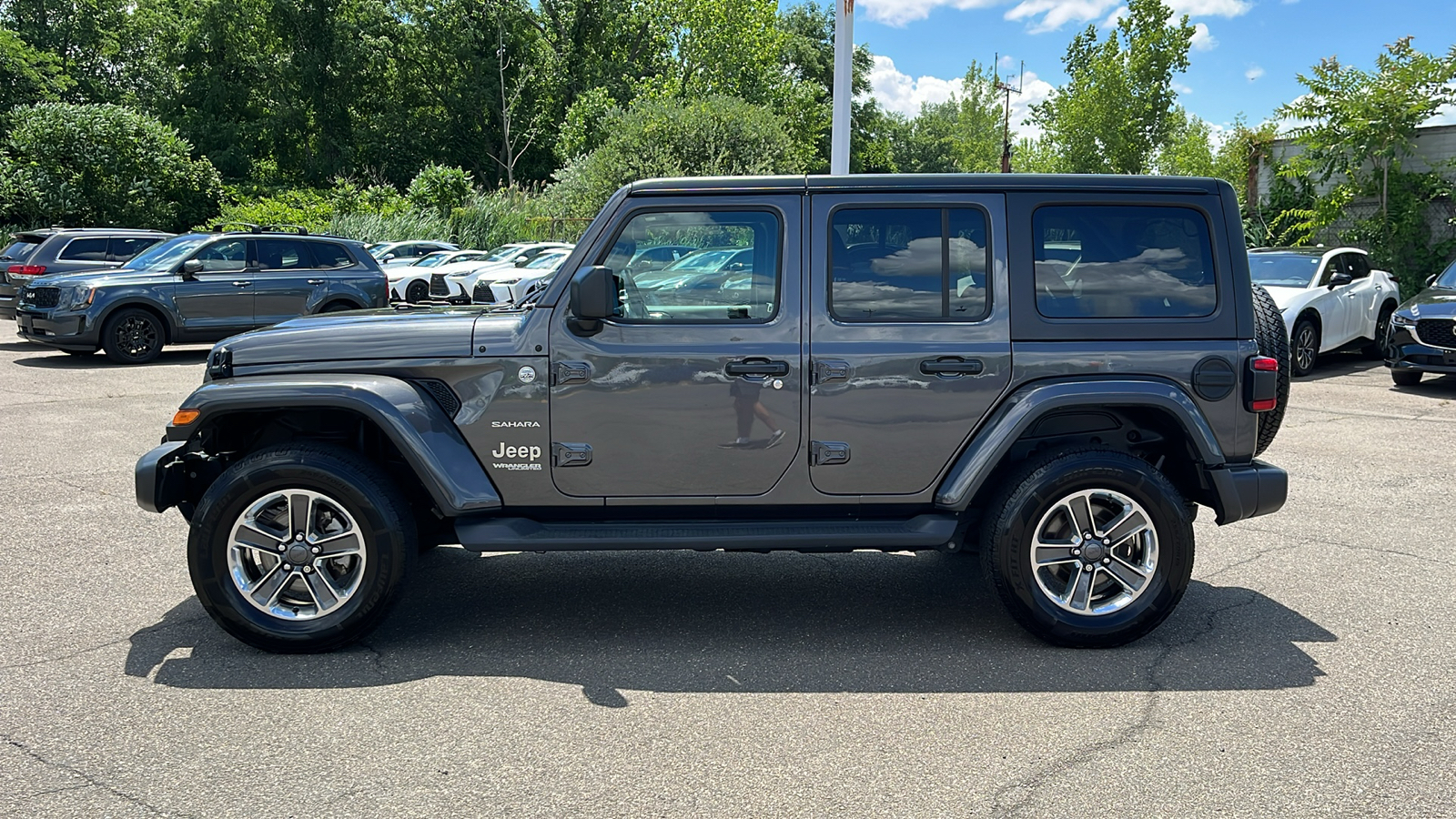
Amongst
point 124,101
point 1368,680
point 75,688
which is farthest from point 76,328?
point 124,101

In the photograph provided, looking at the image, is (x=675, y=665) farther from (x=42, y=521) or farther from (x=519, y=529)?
(x=42, y=521)

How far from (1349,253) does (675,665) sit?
1418 centimetres

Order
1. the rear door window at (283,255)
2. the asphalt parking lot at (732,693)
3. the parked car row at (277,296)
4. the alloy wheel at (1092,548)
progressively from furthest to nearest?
the rear door window at (283,255)
the parked car row at (277,296)
the alloy wheel at (1092,548)
the asphalt parking lot at (732,693)

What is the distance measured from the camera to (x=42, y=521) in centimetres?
A: 660

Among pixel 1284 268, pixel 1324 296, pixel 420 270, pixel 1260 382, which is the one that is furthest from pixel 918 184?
pixel 420 270

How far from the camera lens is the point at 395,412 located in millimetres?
4445

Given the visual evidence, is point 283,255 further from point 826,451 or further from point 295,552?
point 826,451

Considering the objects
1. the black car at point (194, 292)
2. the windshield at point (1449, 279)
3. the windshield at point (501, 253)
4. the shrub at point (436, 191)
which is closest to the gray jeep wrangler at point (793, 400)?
the black car at point (194, 292)

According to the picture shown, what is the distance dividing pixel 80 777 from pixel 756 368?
8.96 feet

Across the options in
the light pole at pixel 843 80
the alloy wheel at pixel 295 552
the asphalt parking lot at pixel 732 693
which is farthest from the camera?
the light pole at pixel 843 80

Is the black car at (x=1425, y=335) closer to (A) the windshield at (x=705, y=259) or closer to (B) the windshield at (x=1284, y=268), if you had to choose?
(B) the windshield at (x=1284, y=268)

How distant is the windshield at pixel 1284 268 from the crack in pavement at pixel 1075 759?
11509 millimetres

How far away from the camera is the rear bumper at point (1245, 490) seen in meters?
4.66

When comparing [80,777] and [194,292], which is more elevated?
[194,292]
